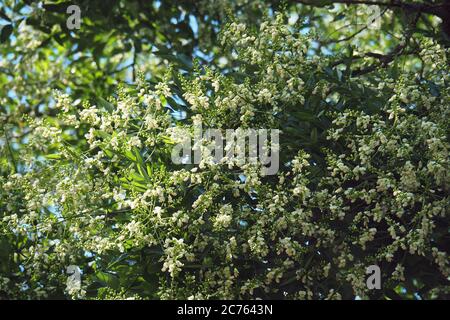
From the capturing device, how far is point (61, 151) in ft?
10.5

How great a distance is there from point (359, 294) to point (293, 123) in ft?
2.52

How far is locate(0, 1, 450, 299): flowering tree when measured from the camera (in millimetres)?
2875

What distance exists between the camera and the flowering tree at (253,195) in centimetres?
288

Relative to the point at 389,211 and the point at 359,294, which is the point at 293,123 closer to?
the point at 389,211

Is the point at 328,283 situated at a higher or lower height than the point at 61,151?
lower

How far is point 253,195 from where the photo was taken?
3102 millimetres

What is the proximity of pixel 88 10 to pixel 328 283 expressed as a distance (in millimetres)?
2666

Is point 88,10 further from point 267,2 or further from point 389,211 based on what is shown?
point 389,211

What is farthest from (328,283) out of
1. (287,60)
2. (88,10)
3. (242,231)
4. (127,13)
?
(127,13)
